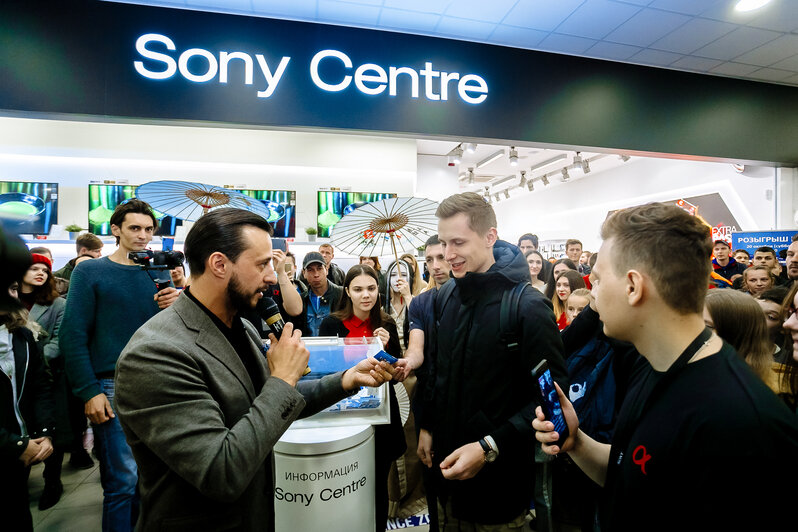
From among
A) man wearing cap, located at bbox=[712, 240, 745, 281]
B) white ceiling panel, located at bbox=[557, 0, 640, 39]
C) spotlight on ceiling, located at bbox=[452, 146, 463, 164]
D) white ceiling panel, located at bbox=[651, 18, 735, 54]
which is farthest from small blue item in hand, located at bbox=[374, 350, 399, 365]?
spotlight on ceiling, located at bbox=[452, 146, 463, 164]

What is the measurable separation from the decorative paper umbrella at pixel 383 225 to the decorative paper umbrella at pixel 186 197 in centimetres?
69

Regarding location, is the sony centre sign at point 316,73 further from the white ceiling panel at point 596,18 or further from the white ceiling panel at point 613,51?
the white ceiling panel at point 613,51

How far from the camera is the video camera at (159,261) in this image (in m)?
2.34

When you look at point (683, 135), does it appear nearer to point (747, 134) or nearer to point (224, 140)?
point (747, 134)

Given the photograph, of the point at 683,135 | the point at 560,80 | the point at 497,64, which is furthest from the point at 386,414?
the point at 683,135

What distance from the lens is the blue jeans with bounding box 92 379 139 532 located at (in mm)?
2367

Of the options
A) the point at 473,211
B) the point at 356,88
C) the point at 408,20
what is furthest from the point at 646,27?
the point at 473,211

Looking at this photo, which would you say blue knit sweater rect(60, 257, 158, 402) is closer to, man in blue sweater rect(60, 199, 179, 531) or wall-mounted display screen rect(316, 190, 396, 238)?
man in blue sweater rect(60, 199, 179, 531)

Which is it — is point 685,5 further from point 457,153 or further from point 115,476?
point 115,476

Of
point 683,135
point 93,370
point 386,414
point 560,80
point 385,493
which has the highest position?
point 560,80

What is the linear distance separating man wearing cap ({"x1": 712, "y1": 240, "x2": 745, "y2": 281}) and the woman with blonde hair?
5711 mm

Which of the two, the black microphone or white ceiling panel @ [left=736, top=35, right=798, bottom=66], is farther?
white ceiling panel @ [left=736, top=35, right=798, bottom=66]

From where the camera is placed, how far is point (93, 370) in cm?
244

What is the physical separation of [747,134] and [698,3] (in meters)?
2.71
